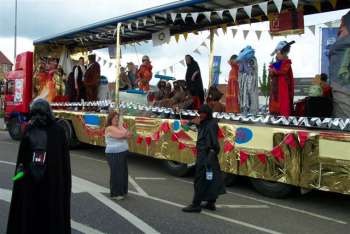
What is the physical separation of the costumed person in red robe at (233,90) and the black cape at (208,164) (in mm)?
2785

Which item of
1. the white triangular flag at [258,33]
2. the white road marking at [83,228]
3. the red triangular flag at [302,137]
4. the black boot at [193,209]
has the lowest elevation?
the white road marking at [83,228]

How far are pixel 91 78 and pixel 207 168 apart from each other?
8.34 meters

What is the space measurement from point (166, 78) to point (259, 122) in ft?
17.0

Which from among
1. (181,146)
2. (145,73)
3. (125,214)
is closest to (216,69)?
(181,146)

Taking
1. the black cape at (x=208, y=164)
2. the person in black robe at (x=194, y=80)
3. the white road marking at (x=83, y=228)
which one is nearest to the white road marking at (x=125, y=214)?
the white road marking at (x=83, y=228)

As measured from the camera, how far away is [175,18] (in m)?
10.6

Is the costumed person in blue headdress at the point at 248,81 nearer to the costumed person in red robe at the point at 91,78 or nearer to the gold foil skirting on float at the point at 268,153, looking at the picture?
the gold foil skirting on float at the point at 268,153

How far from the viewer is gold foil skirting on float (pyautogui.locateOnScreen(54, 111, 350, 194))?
Answer: 730cm

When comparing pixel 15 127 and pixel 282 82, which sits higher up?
pixel 282 82

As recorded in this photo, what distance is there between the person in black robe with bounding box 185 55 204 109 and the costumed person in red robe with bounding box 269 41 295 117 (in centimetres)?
216

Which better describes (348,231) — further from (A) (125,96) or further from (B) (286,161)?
(A) (125,96)

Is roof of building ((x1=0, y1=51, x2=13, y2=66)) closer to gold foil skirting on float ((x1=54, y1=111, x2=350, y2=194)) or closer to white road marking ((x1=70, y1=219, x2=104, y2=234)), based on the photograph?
gold foil skirting on float ((x1=54, y1=111, x2=350, y2=194))

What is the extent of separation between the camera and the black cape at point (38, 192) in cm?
430

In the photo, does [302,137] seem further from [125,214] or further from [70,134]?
[70,134]
